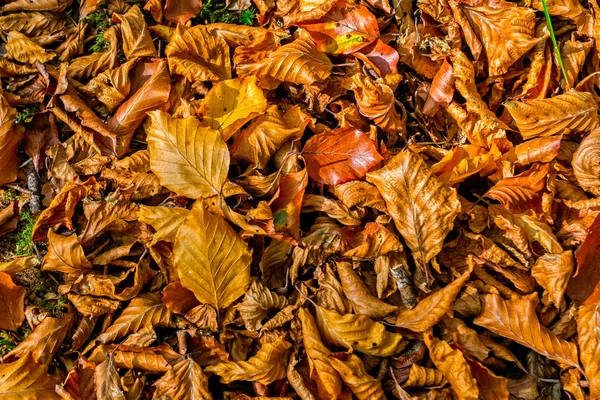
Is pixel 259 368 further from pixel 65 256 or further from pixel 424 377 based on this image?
pixel 65 256

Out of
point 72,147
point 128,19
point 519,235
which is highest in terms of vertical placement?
point 128,19

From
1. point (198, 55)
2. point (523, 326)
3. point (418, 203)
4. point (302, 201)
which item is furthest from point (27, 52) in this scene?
point (523, 326)

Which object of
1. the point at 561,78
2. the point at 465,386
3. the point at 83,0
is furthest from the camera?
the point at 83,0

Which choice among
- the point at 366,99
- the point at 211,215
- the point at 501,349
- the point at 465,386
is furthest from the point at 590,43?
the point at 211,215

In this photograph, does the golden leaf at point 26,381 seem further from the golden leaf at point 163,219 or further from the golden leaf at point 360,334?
the golden leaf at point 360,334

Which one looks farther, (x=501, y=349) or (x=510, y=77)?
(x=510, y=77)

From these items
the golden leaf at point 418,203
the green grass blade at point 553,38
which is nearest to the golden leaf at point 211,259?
the golden leaf at point 418,203

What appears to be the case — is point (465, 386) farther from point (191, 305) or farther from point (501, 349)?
point (191, 305)

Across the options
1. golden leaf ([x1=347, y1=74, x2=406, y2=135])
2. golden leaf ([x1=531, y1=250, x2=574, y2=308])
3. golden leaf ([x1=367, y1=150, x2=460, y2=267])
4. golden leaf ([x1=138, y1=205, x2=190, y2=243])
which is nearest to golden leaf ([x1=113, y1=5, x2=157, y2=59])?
golden leaf ([x1=138, y1=205, x2=190, y2=243])
